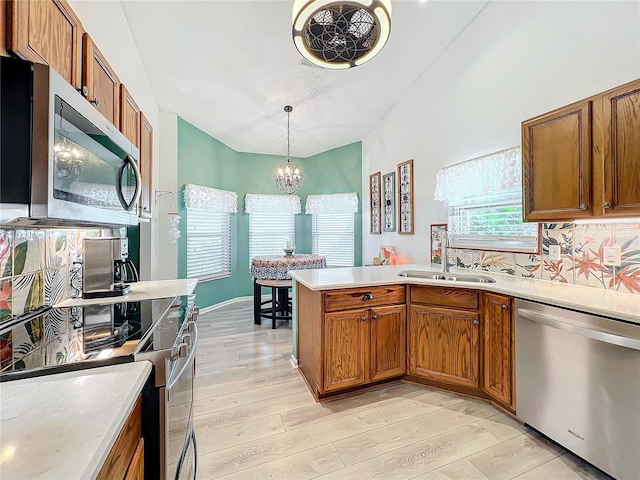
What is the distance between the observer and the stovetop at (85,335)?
0.88 meters

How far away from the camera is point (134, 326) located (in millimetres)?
1242

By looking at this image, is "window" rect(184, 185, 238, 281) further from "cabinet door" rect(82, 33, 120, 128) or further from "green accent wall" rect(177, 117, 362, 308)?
"cabinet door" rect(82, 33, 120, 128)

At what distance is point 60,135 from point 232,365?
2457 millimetres

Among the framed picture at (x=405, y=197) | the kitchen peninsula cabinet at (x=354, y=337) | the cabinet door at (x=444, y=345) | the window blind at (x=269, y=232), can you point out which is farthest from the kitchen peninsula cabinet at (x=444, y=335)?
the window blind at (x=269, y=232)

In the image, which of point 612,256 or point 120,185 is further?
point 612,256

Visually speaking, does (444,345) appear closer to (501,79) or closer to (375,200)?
(501,79)

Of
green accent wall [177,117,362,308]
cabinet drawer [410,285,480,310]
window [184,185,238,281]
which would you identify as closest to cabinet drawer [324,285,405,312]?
cabinet drawer [410,285,480,310]

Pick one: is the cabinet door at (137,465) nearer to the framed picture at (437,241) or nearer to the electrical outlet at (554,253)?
the electrical outlet at (554,253)

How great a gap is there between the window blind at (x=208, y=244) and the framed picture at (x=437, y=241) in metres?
3.41

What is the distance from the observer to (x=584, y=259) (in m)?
1.94

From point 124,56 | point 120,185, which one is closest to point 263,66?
point 124,56

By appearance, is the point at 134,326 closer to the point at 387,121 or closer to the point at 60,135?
the point at 60,135

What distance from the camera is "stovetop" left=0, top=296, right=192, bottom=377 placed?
88 centimetres

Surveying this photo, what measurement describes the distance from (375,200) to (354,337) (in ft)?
8.77
